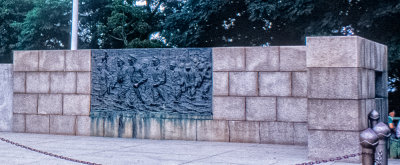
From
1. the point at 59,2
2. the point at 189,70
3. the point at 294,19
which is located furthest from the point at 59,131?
the point at 59,2

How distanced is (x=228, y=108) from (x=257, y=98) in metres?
0.81

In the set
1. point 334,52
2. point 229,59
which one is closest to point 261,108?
point 229,59

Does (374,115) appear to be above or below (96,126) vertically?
above

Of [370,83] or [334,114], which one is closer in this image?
[334,114]

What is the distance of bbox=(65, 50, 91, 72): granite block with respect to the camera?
14.2 m

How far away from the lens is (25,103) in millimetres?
14898

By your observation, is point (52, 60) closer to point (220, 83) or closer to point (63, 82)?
point (63, 82)

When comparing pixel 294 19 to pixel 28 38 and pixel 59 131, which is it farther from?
pixel 28 38

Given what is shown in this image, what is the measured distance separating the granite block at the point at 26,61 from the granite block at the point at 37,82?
185 millimetres

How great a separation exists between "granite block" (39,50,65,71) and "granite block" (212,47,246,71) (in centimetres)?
465

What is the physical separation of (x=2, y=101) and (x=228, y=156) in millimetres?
8446

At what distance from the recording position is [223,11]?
1118 inches

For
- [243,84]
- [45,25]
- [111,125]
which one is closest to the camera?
[243,84]

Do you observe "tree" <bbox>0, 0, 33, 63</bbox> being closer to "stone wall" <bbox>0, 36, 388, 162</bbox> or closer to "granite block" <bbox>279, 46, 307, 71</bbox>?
"stone wall" <bbox>0, 36, 388, 162</bbox>
